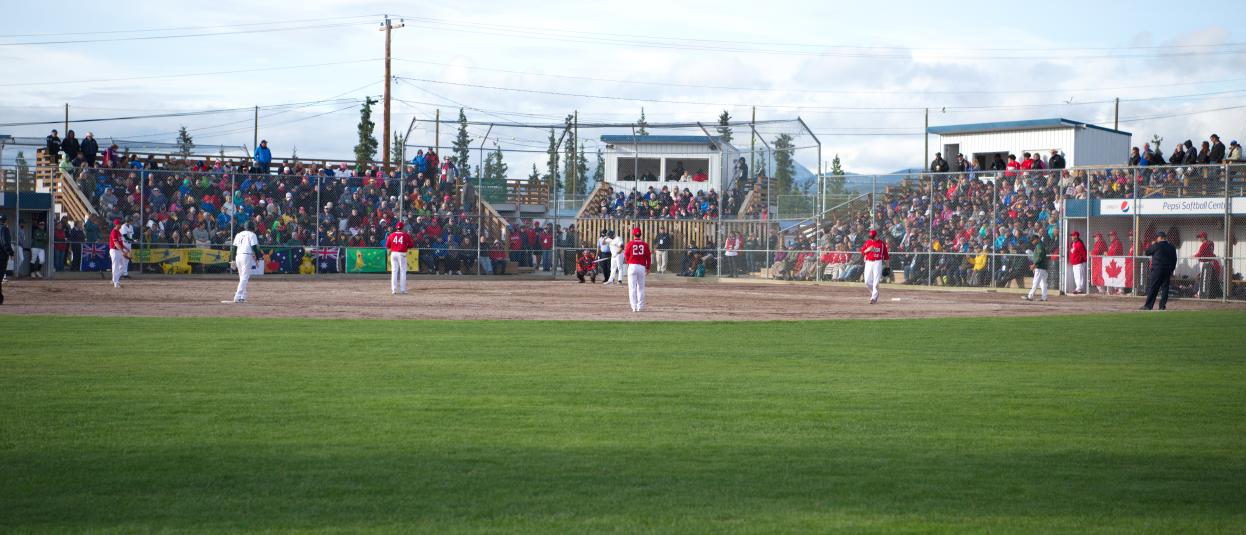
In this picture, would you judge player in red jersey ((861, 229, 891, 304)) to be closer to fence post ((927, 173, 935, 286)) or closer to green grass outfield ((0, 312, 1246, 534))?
fence post ((927, 173, 935, 286))

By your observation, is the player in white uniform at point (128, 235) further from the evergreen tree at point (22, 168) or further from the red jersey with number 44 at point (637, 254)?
the red jersey with number 44 at point (637, 254)

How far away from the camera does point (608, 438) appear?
27.3ft

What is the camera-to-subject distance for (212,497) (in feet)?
21.0

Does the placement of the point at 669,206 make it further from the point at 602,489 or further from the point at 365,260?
the point at 602,489

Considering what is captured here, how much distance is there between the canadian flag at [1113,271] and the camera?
31728 millimetres

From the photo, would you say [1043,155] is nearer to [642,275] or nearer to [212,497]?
[642,275]

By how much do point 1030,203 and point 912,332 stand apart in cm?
1763

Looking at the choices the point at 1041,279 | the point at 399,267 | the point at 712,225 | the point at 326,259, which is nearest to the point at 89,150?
the point at 326,259

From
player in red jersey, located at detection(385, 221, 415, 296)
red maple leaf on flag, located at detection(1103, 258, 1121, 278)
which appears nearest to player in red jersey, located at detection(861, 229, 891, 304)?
red maple leaf on flag, located at detection(1103, 258, 1121, 278)

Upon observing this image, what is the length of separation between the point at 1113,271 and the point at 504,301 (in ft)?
55.4

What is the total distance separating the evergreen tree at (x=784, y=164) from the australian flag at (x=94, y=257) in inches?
876

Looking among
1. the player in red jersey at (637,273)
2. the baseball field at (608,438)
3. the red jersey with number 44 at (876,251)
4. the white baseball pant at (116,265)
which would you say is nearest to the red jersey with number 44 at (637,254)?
the player in red jersey at (637,273)

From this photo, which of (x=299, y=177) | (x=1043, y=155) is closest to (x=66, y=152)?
(x=299, y=177)

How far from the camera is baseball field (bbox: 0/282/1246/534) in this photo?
6160 mm
